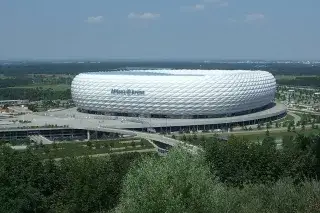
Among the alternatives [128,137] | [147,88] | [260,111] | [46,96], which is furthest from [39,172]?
[46,96]

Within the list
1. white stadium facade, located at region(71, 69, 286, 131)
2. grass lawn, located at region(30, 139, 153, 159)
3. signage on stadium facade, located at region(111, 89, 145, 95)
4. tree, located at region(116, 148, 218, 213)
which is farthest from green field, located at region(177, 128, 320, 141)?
tree, located at region(116, 148, 218, 213)

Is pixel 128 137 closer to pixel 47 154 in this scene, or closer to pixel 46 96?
pixel 47 154

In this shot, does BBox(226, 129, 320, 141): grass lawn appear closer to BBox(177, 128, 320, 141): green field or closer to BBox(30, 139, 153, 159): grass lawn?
BBox(177, 128, 320, 141): green field

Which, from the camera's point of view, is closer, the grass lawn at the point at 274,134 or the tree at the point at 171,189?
the tree at the point at 171,189

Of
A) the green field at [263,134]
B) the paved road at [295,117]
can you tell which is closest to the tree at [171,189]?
the green field at [263,134]

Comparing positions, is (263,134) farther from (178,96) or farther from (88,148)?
(88,148)

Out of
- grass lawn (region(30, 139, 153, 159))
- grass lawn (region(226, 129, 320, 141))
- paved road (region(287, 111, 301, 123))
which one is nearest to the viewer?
grass lawn (region(30, 139, 153, 159))

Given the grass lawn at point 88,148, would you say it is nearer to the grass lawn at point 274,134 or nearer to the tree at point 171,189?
the grass lawn at point 274,134

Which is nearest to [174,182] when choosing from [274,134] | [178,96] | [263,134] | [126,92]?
[274,134]
